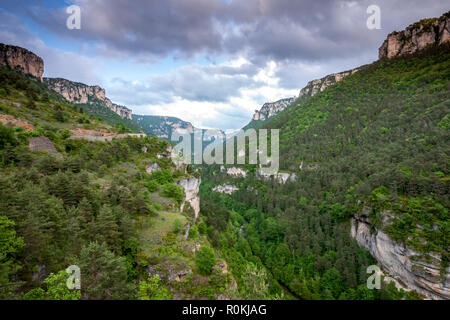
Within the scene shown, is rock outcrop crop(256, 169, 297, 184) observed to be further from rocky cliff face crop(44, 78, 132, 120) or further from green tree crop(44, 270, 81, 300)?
rocky cliff face crop(44, 78, 132, 120)

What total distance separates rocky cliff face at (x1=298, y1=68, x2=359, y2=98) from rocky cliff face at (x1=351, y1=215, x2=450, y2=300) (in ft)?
467

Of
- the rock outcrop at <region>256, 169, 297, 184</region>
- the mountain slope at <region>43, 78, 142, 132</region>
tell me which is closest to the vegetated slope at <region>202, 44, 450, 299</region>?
the rock outcrop at <region>256, 169, 297, 184</region>

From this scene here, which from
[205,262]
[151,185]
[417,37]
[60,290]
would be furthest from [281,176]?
[417,37]

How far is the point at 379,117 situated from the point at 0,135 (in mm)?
104248

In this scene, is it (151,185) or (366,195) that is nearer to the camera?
(151,185)

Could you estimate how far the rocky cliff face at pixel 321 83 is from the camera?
153900 mm

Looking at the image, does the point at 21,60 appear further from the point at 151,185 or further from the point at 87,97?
the point at 151,185

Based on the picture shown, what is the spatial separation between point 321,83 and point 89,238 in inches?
7572

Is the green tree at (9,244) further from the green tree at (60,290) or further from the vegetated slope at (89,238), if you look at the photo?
the green tree at (60,290)

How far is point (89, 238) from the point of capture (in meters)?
14.5

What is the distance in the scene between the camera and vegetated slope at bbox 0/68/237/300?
1084cm
